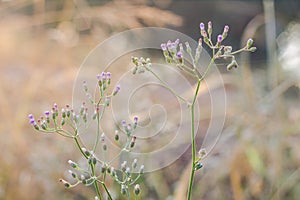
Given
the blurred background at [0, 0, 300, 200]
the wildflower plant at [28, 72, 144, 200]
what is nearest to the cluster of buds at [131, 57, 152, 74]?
the wildflower plant at [28, 72, 144, 200]

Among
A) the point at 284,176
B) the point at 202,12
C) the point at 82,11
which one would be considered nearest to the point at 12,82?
the point at 82,11

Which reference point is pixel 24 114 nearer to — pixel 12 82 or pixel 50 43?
pixel 12 82

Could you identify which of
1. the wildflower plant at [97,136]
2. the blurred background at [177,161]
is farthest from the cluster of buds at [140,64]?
the blurred background at [177,161]

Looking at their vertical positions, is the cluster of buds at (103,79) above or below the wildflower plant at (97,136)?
above

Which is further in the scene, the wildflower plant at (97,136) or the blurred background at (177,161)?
the blurred background at (177,161)

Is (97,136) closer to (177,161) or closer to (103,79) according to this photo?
(103,79)

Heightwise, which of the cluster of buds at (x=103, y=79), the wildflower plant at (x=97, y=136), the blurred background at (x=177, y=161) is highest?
the blurred background at (x=177, y=161)

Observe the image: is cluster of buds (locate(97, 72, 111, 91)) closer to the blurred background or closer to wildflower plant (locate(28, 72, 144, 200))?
wildflower plant (locate(28, 72, 144, 200))

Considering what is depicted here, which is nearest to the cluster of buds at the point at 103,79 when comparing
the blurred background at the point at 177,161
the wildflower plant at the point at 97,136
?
Result: the wildflower plant at the point at 97,136

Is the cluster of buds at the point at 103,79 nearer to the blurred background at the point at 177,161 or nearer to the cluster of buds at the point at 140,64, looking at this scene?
the cluster of buds at the point at 140,64
